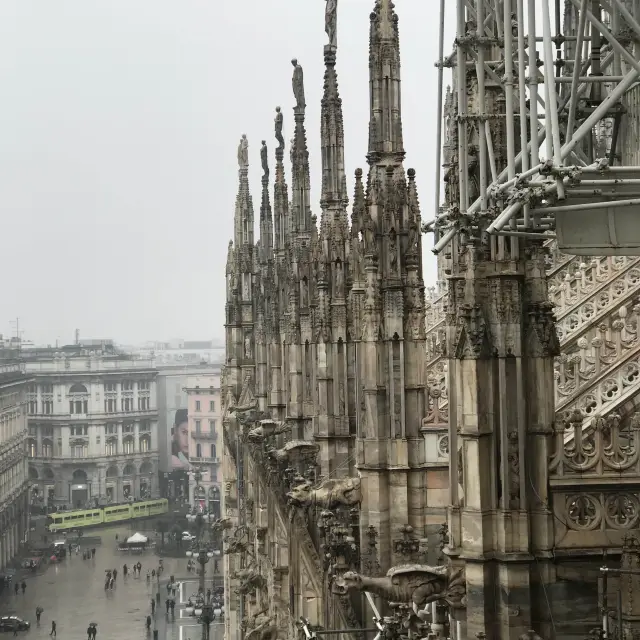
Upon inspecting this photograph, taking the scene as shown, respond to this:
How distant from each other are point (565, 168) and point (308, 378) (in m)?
23.8

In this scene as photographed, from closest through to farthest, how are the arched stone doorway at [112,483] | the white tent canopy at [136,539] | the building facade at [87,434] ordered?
the white tent canopy at [136,539]
the building facade at [87,434]
the arched stone doorway at [112,483]

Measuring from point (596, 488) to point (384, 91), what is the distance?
10.1 metres

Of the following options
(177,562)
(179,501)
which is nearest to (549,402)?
(177,562)

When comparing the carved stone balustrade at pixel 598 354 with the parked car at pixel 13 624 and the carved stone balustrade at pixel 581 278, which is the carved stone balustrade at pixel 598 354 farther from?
the parked car at pixel 13 624

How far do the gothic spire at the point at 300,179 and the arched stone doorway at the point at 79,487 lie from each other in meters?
78.8

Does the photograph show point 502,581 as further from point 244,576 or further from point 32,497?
point 32,497

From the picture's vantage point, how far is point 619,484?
12.8 m

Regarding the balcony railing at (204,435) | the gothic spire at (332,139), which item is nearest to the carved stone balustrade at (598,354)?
the gothic spire at (332,139)

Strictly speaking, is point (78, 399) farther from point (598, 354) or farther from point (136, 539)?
point (598, 354)

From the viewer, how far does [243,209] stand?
5334 cm

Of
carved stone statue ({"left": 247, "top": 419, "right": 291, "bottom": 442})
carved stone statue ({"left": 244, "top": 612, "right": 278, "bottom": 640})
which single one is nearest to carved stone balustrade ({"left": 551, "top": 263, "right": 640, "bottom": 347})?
carved stone statue ({"left": 244, "top": 612, "right": 278, "bottom": 640})

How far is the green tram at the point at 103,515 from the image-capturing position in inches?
3615

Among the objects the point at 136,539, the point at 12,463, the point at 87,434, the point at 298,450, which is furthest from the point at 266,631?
the point at 87,434

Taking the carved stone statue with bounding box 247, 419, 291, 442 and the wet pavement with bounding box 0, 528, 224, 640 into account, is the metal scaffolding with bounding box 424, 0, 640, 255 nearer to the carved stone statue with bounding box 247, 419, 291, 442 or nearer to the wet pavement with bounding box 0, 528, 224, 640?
the carved stone statue with bounding box 247, 419, 291, 442
